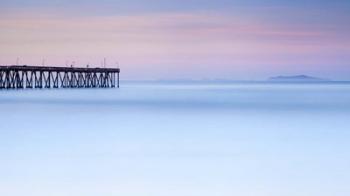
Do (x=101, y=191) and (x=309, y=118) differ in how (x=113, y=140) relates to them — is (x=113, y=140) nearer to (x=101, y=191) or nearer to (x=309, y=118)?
(x=101, y=191)

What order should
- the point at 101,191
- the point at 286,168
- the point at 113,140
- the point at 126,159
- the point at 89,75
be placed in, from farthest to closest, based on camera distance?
the point at 89,75, the point at 113,140, the point at 126,159, the point at 286,168, the point at 101,191

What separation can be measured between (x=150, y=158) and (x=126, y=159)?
0.39 meters

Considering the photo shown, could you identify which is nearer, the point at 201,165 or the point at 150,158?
the point at 201,165

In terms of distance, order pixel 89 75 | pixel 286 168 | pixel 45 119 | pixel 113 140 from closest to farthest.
A: pixel 286 168 < pixel 113 140 < pixel 45 119 < pixel 89 75

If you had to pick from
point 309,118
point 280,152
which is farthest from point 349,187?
point 309,118

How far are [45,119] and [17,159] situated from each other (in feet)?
30.9

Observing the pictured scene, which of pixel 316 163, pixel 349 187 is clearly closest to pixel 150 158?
pixel 316 163

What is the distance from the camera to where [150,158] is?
463 inches

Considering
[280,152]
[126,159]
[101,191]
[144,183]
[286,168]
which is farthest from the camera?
[280,152]

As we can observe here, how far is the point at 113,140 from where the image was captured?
14.8m

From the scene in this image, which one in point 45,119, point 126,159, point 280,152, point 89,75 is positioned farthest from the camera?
point 89,75

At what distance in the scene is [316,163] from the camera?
11.4 metres

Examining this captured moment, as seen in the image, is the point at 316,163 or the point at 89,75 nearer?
the point at 316,163

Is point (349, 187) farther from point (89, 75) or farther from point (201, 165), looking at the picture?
point (89, 75)
